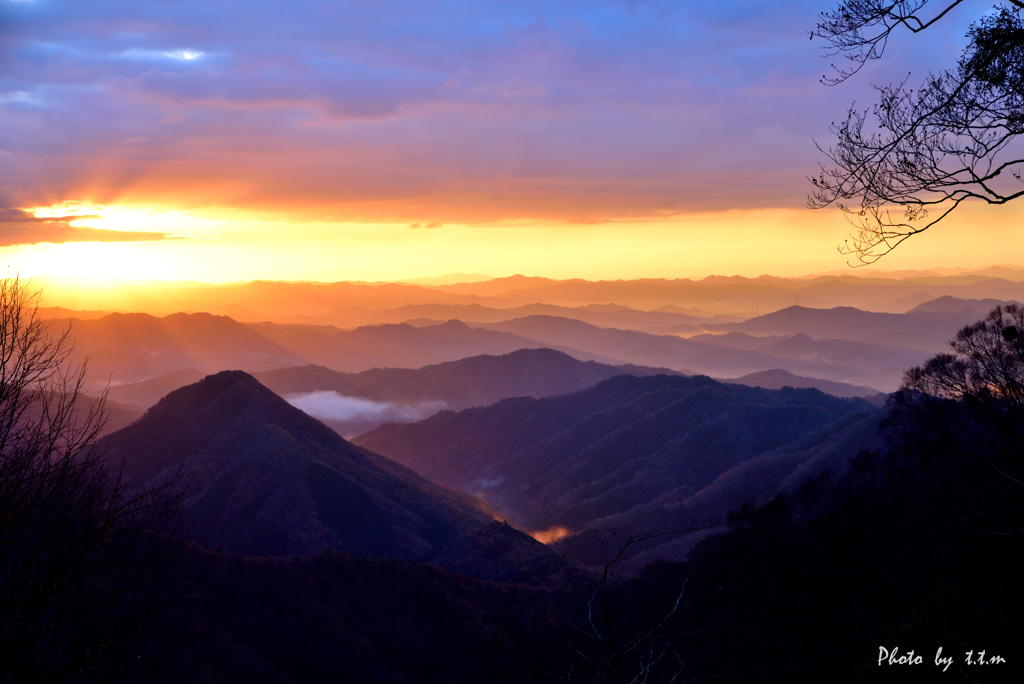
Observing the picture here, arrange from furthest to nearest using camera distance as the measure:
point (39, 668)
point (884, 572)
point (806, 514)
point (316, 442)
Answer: point (316, 442) → point (806, 514) → point (884, 572) → point (39, 668)

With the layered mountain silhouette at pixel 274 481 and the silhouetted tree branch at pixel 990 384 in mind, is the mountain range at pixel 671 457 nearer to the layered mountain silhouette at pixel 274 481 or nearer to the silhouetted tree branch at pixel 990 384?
the layered mountain silhouette at pixel 274 481

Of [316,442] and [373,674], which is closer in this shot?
[373,674]

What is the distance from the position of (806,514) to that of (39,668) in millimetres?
49455

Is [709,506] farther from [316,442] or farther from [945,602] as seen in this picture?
[945,602]

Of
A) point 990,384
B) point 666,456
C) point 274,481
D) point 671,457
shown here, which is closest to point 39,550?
point 990,384

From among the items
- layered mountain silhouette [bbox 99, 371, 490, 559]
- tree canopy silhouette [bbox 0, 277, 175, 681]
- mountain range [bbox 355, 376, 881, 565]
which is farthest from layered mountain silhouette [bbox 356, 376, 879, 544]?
tree canopy silhouette [bbox 0, 277, 175, 681]

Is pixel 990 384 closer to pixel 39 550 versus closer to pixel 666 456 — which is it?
pixel 39 550

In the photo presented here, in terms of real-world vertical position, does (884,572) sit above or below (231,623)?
above

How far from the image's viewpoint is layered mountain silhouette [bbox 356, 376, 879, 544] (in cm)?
11662

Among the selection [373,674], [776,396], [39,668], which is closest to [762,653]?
[39,668]

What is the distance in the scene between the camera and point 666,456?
504ft

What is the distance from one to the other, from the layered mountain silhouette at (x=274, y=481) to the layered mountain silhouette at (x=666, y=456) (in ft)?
98.4

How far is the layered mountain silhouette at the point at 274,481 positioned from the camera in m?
99.3

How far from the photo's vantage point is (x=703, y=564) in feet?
175
